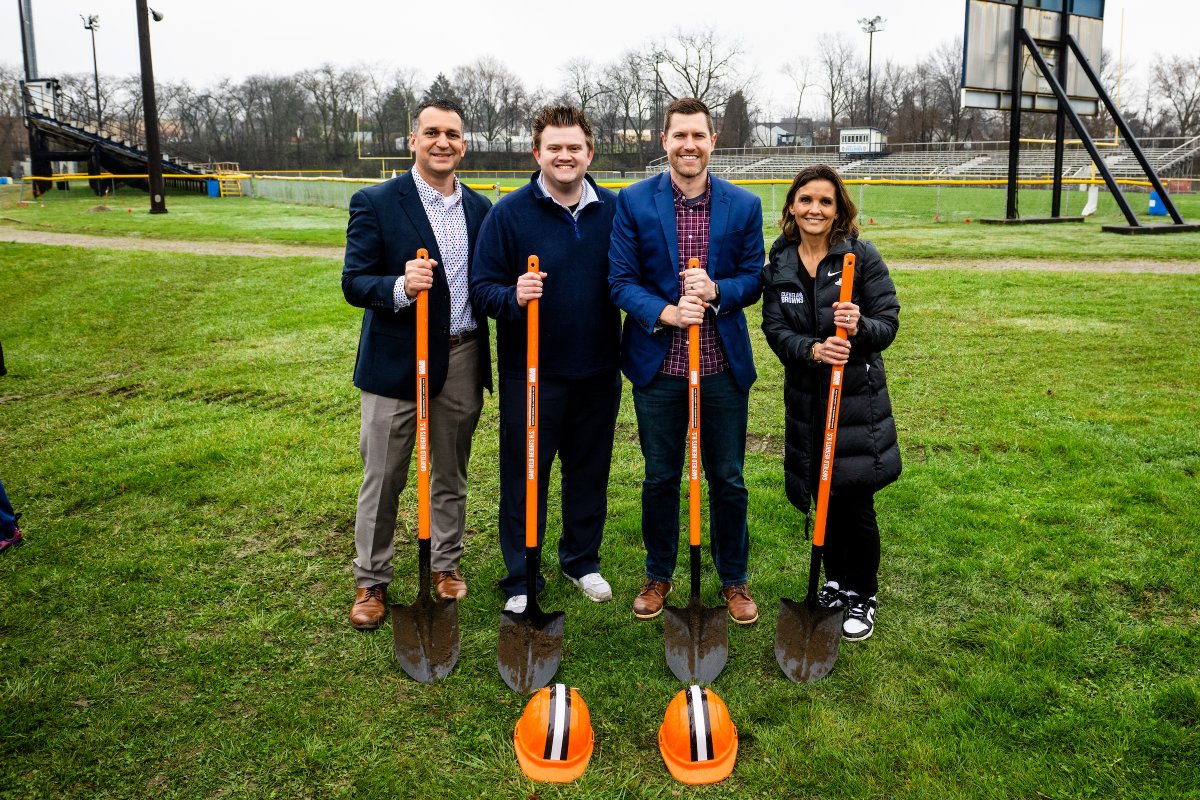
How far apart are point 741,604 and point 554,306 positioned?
5.35 feet

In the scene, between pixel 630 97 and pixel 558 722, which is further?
pixel 630 97

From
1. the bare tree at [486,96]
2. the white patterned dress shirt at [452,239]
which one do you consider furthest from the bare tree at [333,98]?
the white patterned dress shirt at [452,239]

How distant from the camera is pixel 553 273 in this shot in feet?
12.6

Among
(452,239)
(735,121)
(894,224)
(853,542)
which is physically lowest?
(853,542)

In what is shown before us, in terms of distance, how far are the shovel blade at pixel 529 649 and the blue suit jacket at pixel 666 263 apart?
3.74 ft

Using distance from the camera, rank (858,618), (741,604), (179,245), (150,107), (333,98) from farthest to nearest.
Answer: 1. (333,98)
2. (150,107)
3. (179,245)
4. (741,604)
5. (858,618)

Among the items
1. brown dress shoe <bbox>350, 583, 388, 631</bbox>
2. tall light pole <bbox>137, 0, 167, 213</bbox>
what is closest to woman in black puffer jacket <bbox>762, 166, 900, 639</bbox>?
brown dress shoe <bbox>350, 583, 388, 631</bbox>

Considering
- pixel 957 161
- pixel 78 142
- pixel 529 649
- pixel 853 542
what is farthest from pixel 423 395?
pixel 957 161

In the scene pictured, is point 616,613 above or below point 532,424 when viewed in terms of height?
below

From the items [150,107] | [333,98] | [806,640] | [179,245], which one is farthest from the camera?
[333,98]

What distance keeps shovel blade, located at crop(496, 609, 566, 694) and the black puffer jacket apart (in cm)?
130

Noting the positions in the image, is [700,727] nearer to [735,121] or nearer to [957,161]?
[957,161]

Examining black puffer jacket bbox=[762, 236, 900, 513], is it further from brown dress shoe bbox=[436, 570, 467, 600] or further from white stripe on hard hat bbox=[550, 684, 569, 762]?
brown dress shoe bbox=[436, 570, 467, 600]

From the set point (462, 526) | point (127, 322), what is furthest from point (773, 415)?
point (127, 322)
